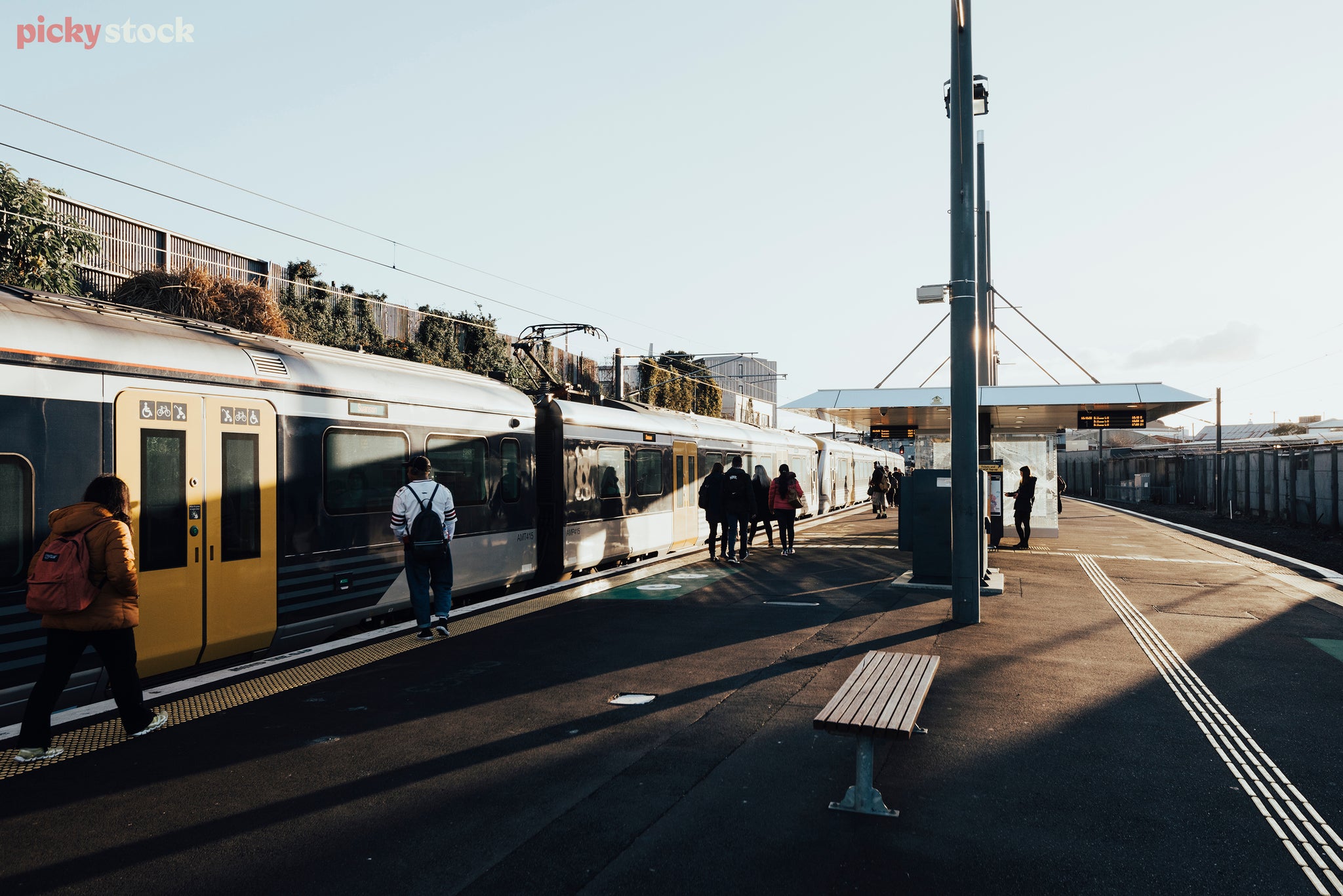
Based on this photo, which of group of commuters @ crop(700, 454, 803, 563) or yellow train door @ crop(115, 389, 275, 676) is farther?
group of commuters @ crop(700, 454, 803, 563)

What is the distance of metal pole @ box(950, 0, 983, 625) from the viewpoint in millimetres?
9219

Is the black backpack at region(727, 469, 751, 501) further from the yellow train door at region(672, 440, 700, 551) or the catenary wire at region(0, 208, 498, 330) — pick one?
the catenary wire at region(0, 208, 498, 330)

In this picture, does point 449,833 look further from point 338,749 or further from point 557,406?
point 557,406

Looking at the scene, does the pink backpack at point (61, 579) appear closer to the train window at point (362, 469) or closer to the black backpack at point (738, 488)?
the train window at point (362, 469)

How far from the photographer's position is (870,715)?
4.24m

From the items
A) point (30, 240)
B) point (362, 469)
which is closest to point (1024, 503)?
point (362, 469)

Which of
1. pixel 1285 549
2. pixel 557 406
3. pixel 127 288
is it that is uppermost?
pixel 127 288

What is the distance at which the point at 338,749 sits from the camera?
5.16 m

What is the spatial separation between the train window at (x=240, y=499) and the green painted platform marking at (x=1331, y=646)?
352 inches

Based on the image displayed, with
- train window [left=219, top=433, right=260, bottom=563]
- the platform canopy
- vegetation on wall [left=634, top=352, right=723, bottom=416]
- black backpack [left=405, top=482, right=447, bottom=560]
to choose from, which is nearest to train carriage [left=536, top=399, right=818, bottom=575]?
the platform canopy

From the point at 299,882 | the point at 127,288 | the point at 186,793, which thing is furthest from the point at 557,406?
the point at 127,288

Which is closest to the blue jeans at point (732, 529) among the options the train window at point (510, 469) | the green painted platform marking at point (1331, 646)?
the train window at point (510, 469)

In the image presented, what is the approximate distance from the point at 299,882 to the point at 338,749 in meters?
1.66

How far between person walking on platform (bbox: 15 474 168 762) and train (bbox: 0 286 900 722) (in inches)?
18.2
